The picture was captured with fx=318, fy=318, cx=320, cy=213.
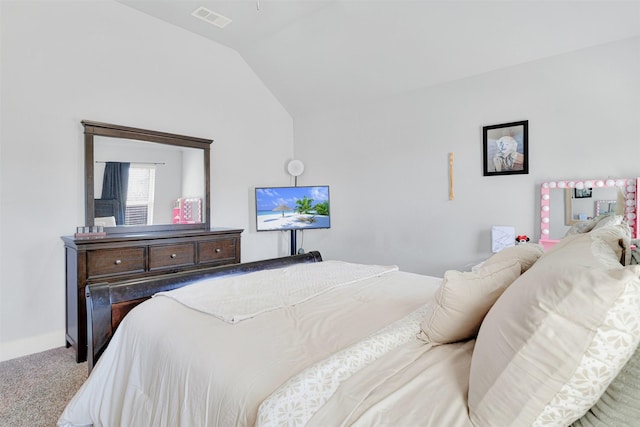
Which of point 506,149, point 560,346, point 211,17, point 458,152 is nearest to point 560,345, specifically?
point 560,346

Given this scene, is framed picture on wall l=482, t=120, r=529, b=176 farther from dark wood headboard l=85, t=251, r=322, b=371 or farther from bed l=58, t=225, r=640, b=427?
dark wood headboard l=85, t=251, r=322, b=371

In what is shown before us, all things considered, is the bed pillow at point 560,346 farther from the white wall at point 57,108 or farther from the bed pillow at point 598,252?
the white wall at point 57,108

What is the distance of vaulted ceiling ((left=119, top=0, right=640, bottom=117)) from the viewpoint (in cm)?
248

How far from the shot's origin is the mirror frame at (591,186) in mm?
2379

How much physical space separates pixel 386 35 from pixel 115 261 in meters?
3.25

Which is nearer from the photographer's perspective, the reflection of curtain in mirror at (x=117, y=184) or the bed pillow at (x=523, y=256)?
the bed pillow at (x=523, y=256)

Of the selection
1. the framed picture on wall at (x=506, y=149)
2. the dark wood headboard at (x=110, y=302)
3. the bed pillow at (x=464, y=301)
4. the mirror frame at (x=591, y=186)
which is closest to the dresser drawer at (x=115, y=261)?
the dark wood headboard at (x=110, y=302)

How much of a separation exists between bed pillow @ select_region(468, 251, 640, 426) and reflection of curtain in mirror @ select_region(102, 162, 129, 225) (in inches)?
130

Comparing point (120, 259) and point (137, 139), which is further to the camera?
point (137, 139)

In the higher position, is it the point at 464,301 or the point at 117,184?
the point at 117,184

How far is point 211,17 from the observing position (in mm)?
3318

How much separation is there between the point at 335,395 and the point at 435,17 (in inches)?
123

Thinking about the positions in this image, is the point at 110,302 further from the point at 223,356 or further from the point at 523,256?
the point at 523,256

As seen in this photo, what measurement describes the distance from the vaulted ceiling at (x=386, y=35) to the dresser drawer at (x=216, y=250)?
223cm
